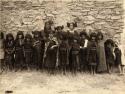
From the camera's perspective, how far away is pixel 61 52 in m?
9.38

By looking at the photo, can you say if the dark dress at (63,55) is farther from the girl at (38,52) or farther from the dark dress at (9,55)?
the dark dress at (9,55)

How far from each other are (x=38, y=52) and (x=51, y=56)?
14.6 inches

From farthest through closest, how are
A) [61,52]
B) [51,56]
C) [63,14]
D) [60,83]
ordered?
[63,14]
[51,56]
[61,52]
[60,83]

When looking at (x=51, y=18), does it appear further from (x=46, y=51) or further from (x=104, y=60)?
(x=104, y=60)

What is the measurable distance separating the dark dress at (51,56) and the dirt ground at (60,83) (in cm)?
27

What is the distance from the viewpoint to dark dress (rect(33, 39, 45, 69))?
9570 mm

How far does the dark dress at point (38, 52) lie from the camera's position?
31.4 ft

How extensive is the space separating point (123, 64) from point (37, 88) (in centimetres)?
249

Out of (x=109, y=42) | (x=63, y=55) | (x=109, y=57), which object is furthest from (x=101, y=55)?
(x=63, y=55)

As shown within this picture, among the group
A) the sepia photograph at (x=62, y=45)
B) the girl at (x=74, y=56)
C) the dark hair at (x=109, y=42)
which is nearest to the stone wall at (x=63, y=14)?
the sepia photograph at (x=62, y=45)

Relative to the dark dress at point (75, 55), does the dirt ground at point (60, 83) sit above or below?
below

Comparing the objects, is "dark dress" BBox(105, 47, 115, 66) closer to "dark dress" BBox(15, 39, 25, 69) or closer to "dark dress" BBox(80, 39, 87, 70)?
"dark dress" BBox(80, 39, 87, 70)

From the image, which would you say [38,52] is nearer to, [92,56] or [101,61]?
[92,56]

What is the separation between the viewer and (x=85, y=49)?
948cm
